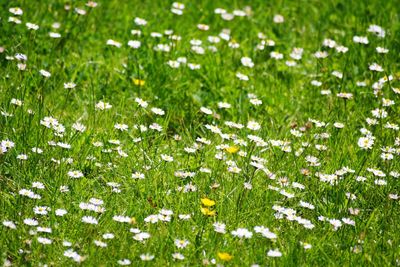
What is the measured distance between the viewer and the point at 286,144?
13.1ft

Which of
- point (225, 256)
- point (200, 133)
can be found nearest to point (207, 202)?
point (225, 256)

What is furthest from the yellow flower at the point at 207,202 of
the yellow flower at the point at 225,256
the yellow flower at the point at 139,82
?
the yellow flower at the point at 139,82

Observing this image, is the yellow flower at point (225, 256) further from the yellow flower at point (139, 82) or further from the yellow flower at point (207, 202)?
the yellow flower at point (139, 82)

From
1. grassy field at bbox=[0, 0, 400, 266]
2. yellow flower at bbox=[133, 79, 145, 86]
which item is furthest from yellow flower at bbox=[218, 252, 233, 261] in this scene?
yellow flower at bbox=[133, 79, 145, 86]

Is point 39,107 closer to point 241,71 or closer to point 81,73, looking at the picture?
point 81,73

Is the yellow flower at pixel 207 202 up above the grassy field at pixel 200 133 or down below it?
above

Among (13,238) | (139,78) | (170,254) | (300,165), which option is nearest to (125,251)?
(170,254)

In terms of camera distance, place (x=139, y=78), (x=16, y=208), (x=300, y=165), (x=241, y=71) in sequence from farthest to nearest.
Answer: (x=241, y=71)
(x=139, y=78)
(x=300, y=165)
(x=16, y=208)

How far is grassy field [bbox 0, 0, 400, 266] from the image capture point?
125 inches

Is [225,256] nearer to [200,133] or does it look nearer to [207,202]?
[207,202]

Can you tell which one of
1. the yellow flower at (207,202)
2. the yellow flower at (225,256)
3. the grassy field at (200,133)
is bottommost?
the grassy field at (200,133)

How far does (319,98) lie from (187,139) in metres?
1.01

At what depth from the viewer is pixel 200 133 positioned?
4.34 meters

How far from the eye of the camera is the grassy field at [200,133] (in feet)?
10.4
